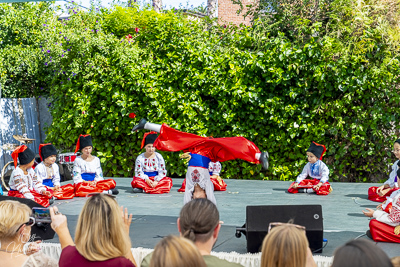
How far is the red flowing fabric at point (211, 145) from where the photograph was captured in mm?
5367

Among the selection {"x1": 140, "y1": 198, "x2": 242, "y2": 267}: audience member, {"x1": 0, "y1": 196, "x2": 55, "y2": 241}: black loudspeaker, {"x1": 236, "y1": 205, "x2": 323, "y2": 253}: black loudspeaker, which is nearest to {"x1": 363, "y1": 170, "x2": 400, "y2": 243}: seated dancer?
{"x1": 236, "y1": 205, "x2": 323, "y2": 253}: black loudspeaker

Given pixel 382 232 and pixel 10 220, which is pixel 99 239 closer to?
pixel 10 220

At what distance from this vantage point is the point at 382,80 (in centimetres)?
849

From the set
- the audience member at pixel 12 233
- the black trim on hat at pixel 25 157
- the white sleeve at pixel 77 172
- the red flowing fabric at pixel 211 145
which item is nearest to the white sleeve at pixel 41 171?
the white sleeve at pixel 77 172

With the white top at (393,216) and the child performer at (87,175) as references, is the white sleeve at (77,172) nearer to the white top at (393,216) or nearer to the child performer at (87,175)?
the child performer at (87,175)

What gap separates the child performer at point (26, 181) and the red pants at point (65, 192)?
1.38ft

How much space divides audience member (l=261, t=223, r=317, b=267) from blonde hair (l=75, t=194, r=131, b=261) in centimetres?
75

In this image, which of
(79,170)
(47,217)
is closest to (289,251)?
(47,217)

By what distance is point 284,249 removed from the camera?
2113 millimetres

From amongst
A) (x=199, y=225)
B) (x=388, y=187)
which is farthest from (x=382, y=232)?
(x=199, y=225)

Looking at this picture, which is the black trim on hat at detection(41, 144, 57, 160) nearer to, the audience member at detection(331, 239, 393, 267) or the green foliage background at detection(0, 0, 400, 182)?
the green foliage background at detection(0, 0, 400, 182)

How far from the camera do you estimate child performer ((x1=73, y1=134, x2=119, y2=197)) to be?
788 cm

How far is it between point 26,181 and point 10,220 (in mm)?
4196

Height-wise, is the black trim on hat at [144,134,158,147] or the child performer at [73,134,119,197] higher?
the black trim on hat at [144,134,158,147]
